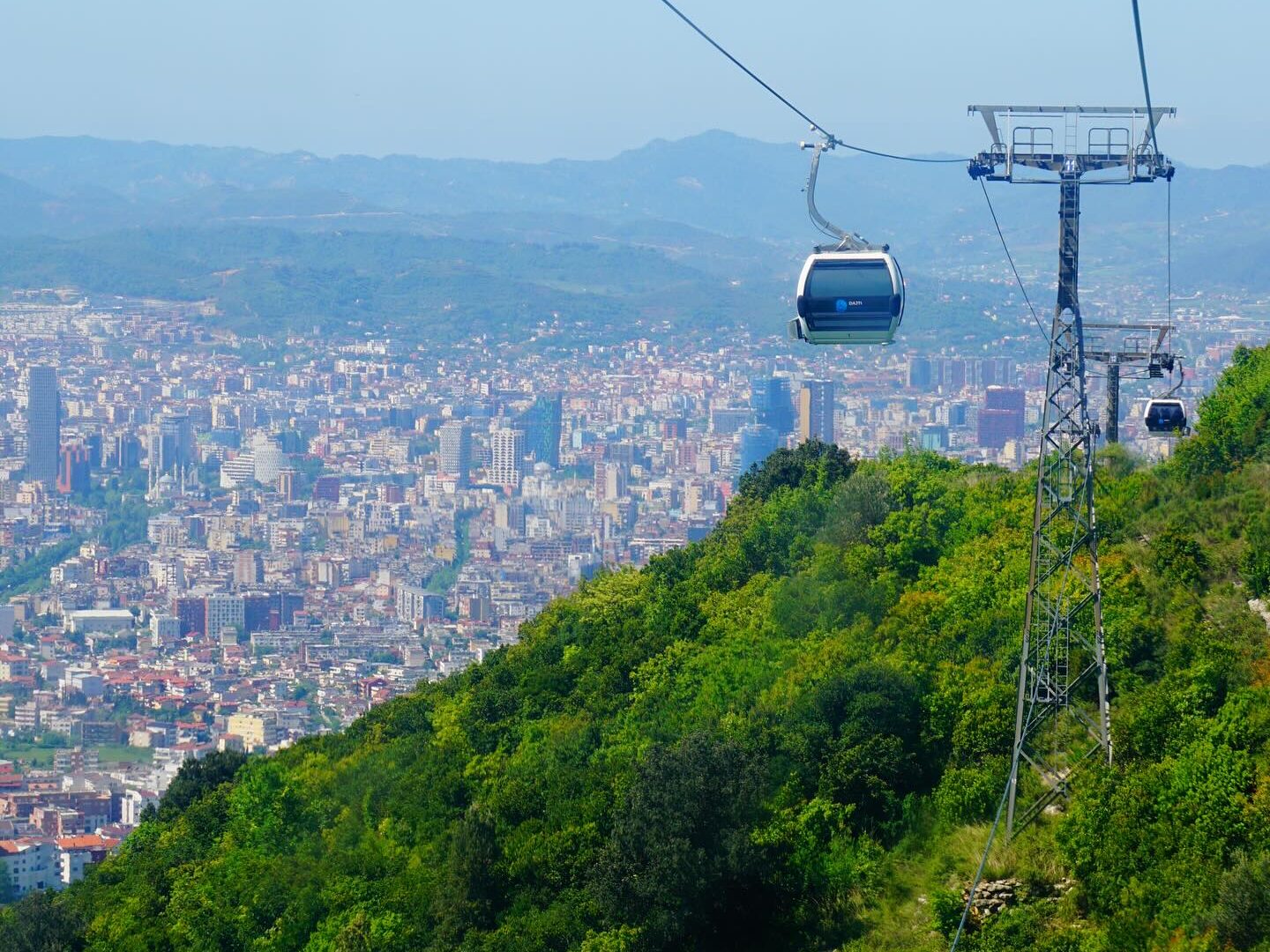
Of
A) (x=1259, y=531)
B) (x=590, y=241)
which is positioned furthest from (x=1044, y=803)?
(x=590, y=241)

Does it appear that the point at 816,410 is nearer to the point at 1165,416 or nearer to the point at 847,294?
the point at 1165,416

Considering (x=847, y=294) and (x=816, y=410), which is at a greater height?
(x=847, y=294)

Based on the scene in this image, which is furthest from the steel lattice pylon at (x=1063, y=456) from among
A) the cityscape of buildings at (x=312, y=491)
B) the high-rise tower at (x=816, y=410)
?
the high-rise tower at (x=816, y=410)

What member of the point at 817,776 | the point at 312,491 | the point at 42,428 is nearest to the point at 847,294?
the point at 817,776

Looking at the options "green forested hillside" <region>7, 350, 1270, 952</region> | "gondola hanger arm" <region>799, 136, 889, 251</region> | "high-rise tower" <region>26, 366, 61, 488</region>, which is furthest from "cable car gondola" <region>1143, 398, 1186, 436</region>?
"high-rise tower" <region>26, 366, 61, 488</region>

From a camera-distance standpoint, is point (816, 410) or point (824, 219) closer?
point (824, 219)

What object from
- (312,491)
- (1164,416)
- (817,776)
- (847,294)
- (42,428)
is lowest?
(312,491)

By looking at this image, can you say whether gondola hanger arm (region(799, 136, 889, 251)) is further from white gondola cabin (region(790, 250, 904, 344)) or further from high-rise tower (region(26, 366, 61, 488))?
high-rise tower (region(26, 366, 61, 488))

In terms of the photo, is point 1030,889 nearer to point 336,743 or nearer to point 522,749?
point 522,749
